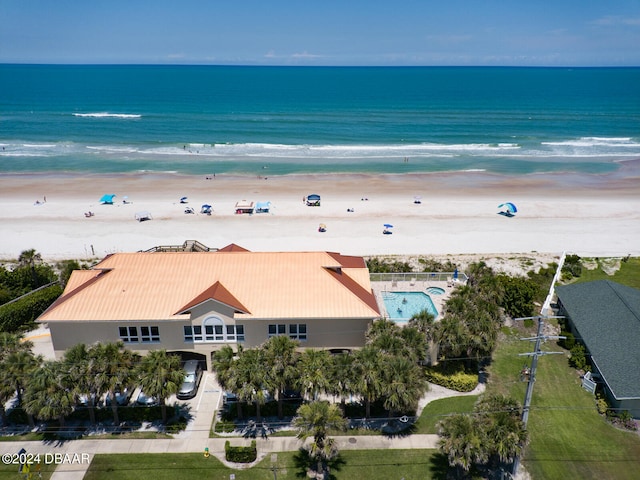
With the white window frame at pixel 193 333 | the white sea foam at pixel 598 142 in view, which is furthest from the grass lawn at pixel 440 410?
the white sea foam at pixel 598 142

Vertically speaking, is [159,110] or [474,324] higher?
[159,110]

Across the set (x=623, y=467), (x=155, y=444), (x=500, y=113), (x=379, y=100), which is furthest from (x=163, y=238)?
(x=379, y=100)

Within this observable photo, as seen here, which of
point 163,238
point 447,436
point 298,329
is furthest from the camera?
point 163,238

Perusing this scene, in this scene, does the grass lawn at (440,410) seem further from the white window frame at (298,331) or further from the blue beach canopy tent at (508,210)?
the blue beach canopy tent at (508,210)

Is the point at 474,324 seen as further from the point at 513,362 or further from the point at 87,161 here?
the point at 87,161

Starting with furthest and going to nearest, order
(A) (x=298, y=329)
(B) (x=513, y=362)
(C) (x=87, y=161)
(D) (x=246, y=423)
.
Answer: (C) (x=87, y=161)
(B) (x=513, y=362)
(A) (x=298, y=329)
(D) (x=246, y=423)

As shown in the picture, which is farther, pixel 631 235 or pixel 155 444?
pixel 631 235

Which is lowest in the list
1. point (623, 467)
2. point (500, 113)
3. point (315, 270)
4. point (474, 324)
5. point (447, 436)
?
point (623, 467)
